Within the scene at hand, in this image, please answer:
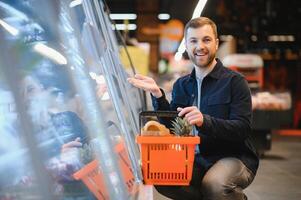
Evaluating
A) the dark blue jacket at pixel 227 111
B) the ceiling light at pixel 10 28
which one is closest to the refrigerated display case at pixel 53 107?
the ceiling light at pixel 10 28

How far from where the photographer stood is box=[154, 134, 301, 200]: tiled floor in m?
5.81

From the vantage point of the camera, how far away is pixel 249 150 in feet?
9.60

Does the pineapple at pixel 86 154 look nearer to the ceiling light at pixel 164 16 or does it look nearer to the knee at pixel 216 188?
the knee at pixel 216 188

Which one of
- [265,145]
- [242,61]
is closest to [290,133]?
[242,61]

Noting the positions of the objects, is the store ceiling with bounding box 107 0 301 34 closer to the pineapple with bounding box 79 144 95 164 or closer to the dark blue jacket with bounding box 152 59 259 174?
the dark blue jacket with bounding box 152 59 259 174

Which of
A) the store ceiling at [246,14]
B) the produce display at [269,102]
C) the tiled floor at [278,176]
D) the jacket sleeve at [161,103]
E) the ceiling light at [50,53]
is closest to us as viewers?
the ceiling light at [50,53]

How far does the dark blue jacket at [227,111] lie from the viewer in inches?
110

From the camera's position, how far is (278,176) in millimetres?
7219

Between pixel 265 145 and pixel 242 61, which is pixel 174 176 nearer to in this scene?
pixel 265 145

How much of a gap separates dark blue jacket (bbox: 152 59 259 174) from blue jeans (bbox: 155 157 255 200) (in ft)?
0.25

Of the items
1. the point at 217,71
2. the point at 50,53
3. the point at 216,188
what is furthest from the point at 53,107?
the point at 217,71

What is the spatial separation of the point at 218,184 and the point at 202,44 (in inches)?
30.5

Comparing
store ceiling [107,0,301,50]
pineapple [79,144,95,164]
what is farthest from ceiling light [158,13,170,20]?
pineapple [79,144,95,164]

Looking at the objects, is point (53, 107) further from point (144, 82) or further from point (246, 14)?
point (246, 14)
